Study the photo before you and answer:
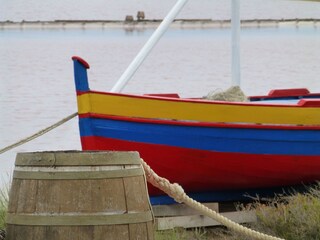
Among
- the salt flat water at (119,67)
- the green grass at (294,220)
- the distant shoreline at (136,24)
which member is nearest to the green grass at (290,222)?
the green grass at (294,220)

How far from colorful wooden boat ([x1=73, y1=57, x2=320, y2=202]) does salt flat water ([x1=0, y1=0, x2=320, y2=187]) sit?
12.6 ft

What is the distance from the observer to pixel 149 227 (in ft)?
16.0

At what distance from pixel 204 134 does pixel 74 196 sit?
3.92 meters

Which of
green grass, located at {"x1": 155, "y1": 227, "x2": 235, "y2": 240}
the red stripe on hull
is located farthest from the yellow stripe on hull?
green grass, located at {"x1": 155, "y1": 227, "x2": 235, "y2": 240}

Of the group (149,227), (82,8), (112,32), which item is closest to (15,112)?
(149,227)

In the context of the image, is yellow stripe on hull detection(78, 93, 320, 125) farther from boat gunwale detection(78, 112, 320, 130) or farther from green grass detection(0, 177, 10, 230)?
green grass detection(0, 177, 10, 230)

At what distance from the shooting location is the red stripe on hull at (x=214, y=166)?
8617 mm

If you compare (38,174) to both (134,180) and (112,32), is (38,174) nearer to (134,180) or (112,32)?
(134,180)

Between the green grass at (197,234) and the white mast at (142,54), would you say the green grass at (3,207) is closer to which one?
the green grass at (197,234)

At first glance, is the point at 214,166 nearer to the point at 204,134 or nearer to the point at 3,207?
the point at 204,134

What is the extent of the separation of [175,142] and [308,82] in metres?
24.9

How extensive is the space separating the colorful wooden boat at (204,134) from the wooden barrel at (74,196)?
359 centimetres

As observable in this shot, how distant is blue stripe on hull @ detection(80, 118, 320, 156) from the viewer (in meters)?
8.52

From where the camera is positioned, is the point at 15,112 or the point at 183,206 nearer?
the point at 183,206
